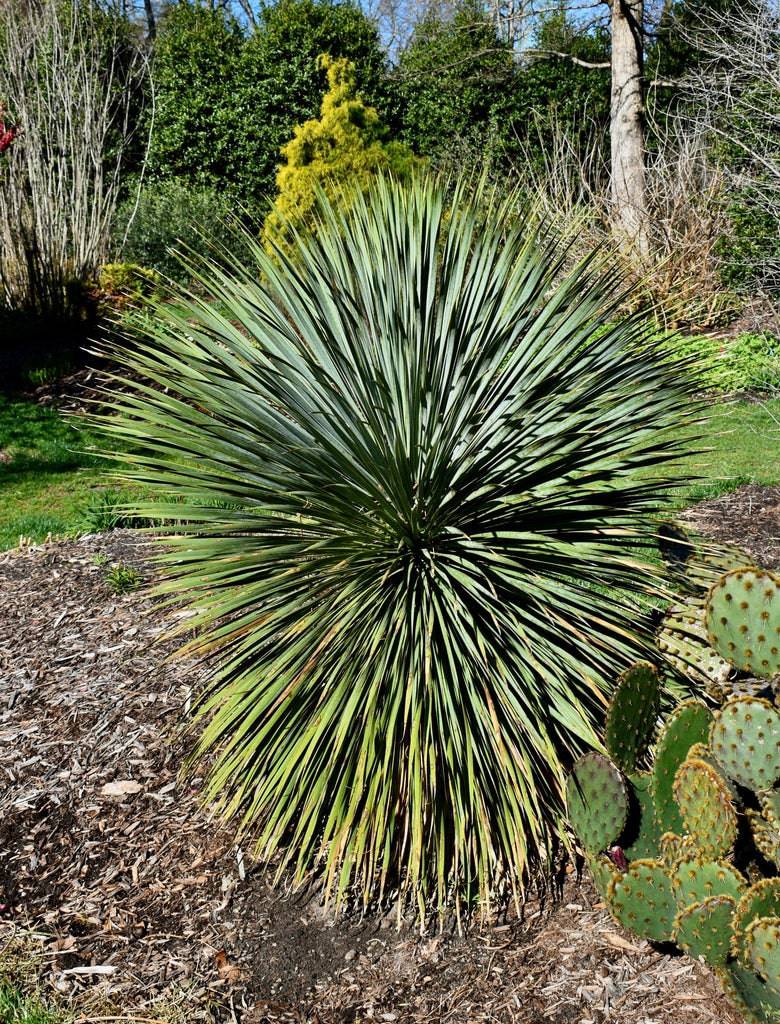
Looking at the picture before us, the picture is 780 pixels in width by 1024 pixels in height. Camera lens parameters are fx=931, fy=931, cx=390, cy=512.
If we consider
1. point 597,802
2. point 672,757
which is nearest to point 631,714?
point 672,757

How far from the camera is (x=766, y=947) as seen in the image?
212 cm

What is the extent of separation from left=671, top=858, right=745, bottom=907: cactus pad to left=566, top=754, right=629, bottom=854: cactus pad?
0.21 meters

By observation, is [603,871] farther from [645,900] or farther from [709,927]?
[709,927]

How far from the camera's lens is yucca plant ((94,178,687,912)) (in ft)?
9.57

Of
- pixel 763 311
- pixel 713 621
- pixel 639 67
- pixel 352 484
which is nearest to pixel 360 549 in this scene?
pixel 352 484

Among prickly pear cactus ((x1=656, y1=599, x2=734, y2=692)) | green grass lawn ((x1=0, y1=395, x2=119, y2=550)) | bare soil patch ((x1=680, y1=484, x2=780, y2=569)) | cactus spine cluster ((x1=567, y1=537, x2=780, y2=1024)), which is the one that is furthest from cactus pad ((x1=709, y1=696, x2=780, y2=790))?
green grass lawn ((x1=0, y1=395, x2=119, y2=550))

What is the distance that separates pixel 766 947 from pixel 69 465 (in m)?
7.42

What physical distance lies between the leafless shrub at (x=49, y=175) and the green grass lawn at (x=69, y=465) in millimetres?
2266

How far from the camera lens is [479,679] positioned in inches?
116

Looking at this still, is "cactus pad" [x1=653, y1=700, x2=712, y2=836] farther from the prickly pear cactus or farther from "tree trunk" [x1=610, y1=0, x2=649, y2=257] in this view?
"tree trunk" [x1=610, y1=0, x2=649, y2=257]

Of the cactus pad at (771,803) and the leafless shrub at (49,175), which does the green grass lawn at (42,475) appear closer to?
the leafless shrub at (49,175)

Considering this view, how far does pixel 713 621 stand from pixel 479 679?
0.73 meters

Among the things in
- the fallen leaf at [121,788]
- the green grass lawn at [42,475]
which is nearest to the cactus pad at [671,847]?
the fallen leaf at [121,788]

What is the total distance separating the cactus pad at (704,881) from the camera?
2363 millimetres
